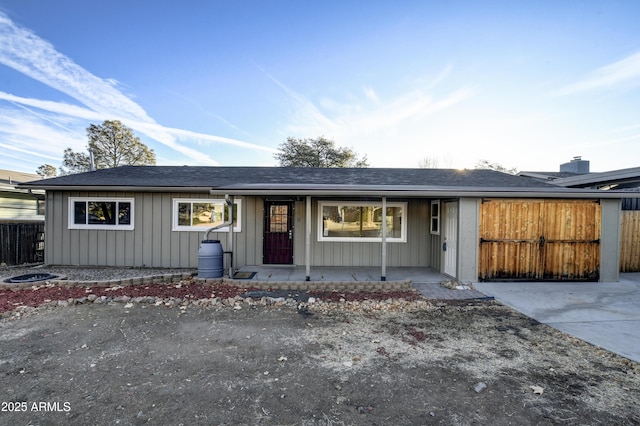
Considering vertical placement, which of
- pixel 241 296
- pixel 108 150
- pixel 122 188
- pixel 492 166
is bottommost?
pixel 241 296

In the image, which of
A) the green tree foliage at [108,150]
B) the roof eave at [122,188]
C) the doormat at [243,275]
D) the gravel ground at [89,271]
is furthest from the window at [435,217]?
the green tree foliage at [108,150]

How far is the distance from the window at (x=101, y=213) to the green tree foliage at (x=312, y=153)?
18.4 m

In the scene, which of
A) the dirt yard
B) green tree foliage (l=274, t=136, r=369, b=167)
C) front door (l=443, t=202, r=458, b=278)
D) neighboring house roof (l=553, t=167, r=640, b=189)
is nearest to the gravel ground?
the dirt yard

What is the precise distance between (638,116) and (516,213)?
348 inches

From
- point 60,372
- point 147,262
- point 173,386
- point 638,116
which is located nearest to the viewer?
point 173,386

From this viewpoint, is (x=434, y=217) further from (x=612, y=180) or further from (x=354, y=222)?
(x=612, y=180)

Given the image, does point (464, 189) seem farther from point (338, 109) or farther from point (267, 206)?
point (338, 109)

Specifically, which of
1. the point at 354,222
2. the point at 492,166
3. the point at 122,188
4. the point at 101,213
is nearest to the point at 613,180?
the point at 354,222

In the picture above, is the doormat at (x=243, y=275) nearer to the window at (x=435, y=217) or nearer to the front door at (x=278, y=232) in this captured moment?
the front door at (x=278, y=232)

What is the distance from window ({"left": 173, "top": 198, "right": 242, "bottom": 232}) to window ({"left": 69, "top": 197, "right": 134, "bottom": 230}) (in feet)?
4.19

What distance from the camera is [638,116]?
34.4 ft

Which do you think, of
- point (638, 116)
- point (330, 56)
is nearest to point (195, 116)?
point (330, 56)

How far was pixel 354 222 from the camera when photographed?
8141 millimetres

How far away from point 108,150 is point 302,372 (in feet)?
90.6
